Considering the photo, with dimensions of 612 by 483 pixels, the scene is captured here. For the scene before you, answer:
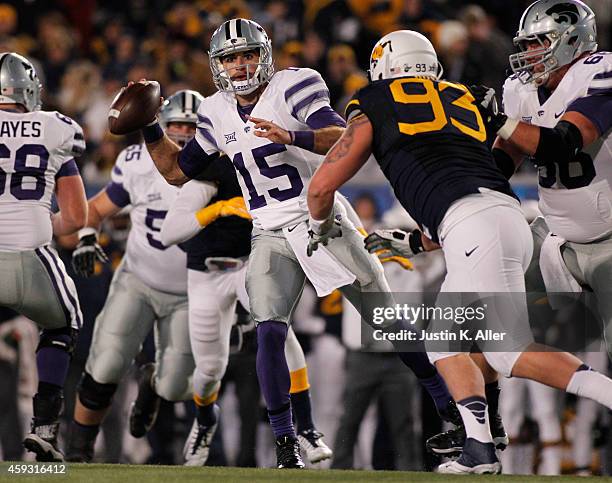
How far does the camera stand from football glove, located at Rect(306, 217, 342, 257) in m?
4.93

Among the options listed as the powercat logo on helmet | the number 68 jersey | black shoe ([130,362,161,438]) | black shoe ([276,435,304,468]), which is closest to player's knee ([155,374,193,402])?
black shoe ([130,362,161,438])

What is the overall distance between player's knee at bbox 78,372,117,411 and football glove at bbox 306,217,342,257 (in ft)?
6.53

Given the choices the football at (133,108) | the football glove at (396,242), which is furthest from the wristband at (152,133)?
the football glove at (396,242)

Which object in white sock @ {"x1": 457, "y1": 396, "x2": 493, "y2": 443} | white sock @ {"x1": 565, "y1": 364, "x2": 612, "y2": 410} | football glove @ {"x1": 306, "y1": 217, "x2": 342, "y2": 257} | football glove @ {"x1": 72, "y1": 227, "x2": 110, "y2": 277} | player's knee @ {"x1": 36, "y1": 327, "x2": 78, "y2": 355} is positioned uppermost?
football glove @ {"x1": 72, "y1": 227, "x2": 110, "y2": 277}

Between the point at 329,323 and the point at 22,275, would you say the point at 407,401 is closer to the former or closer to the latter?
the point at 329,323

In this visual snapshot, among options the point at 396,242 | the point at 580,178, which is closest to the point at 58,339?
the point at 396,242

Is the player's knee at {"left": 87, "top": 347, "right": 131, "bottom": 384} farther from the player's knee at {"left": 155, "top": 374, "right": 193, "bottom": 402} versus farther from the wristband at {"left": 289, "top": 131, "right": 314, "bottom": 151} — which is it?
the wristband at {"left": 289, "top": 131, "right": 314, "bottom": 151}

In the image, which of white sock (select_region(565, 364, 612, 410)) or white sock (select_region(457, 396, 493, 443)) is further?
white sock (select_region(457, 396, 493, 443))

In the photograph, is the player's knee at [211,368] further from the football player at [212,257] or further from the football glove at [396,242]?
the football glove at [396,242]

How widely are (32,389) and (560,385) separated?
442cm

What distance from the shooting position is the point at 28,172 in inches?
226

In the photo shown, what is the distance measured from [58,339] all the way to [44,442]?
496 mm

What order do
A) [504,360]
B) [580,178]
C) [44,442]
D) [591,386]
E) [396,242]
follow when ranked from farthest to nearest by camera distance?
[44,442], [580,178], [396,242], [504,360], [591,386]

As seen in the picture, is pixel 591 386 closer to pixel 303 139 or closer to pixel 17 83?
pixel 303 139
